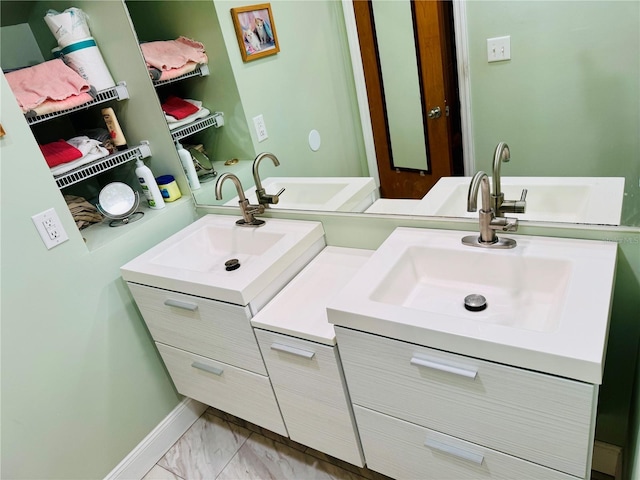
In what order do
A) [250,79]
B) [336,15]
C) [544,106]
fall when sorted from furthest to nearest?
[250,79] < [336,15] < [544,106]

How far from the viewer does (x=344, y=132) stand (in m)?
1.50

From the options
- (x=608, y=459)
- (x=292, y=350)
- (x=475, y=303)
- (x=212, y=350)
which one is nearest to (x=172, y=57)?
(x=212, y=350)

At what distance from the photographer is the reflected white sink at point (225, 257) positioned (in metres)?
1.34

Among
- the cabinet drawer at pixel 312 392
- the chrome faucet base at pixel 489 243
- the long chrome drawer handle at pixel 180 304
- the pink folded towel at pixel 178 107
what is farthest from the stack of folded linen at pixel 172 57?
the chrome faucet base at pixel 489 243

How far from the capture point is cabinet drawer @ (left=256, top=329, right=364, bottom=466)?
47.9 inches

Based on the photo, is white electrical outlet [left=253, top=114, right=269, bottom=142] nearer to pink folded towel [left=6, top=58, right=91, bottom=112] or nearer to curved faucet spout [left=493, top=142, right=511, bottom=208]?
pink folded towel [left=6, top=58, right=91, bottom=112]

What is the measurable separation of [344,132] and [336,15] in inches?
14.3

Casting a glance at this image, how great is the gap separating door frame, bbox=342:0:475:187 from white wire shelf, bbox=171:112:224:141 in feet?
2.25

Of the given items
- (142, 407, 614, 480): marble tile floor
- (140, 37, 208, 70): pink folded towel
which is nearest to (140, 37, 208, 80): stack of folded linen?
(140, 37, 208, 70): pink folded towel

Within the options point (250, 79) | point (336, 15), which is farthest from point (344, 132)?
point (250, 79)

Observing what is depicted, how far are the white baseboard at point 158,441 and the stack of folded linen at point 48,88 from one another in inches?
52.1

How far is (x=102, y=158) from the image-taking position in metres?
1.66

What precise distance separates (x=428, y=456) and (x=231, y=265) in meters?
0.90

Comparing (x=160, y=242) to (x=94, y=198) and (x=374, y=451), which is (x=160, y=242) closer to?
(x=94, y=198)
